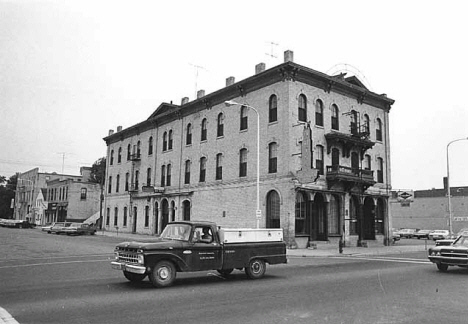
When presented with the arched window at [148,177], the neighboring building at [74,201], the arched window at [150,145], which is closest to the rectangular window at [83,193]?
the neighboring building at [74,201]

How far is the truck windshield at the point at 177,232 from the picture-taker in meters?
13.1

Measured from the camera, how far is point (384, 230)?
3797 cm

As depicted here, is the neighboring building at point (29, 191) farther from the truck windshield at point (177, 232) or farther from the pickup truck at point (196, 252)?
the pickup truck at point (196, 252)

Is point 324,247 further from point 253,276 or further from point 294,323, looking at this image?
point 294,323

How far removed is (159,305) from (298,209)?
2224cm

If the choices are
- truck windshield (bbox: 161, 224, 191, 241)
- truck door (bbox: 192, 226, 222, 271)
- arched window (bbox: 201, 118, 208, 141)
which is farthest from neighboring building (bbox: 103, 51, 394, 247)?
truck windshield (bbox: 161, 224, 191, 241)

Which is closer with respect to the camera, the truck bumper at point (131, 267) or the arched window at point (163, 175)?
the truck bumper at point (131, 267)

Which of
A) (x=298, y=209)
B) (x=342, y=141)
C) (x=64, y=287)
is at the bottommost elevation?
(x=64, y=287)

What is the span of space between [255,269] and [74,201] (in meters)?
68.0

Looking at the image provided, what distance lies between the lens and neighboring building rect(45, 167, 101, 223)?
75.9 metres

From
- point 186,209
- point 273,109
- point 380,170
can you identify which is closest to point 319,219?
point 273,109

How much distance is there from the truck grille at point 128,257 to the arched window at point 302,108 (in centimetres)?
2192

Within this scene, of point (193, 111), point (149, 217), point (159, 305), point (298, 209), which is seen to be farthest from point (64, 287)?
point (149, 217)

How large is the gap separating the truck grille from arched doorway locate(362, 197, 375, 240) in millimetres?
28161
